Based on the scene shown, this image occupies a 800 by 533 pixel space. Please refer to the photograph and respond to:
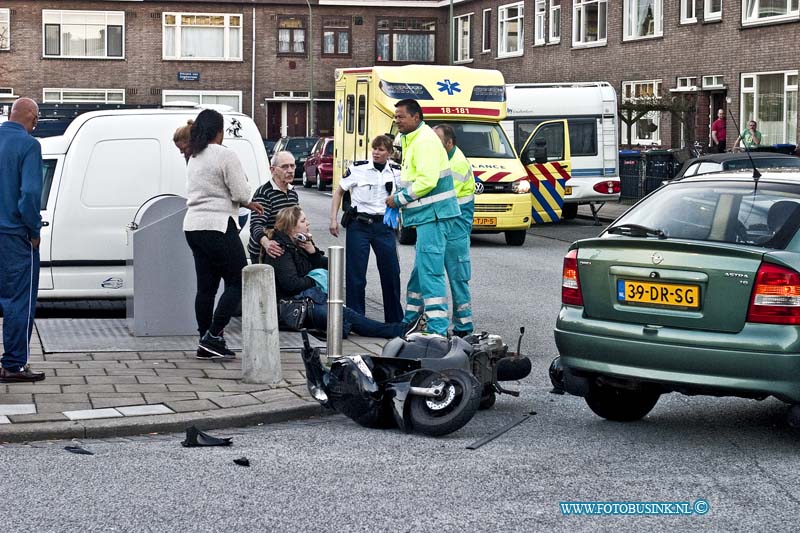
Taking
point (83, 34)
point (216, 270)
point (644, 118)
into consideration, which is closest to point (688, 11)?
point (644, 118)

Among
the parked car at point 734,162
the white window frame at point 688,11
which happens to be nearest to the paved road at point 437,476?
the parked car at point 734,162

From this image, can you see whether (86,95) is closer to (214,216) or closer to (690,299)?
(214,216)

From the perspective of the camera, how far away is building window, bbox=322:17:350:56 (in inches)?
2372

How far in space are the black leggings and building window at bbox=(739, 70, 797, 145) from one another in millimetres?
26121

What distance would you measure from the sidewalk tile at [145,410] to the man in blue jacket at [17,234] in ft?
3.73

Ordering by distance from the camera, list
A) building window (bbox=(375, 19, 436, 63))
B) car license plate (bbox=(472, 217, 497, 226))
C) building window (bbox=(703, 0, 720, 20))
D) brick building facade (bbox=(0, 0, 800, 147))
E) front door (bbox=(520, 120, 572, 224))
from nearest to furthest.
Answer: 1. car license plate (bbox=(472, 217, 497, 226))
2. front door (bbox=(520, 120, 572, 224))
3. building window (bbox=(703, 0, 720, 20))
4. brick building facade (bbox=(0, 0, 800, 147))
5. building window (bbox=(375, 19, 436, 63))

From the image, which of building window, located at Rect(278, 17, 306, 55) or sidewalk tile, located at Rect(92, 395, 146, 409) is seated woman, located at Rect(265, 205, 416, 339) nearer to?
sidewalk tile, located at Rect(92, 395, 146, 409)

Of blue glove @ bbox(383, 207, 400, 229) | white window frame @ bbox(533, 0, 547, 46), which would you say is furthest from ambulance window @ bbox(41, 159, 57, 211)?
white window frame @ bbox(533, 0, 547, 46)

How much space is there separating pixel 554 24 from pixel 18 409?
4144 centimetres

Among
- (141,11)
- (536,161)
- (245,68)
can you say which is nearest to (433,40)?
(245,68)

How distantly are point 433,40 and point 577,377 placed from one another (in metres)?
55.8

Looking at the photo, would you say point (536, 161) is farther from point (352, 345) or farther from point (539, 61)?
point (539, 61)

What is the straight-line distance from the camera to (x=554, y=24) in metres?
47.1

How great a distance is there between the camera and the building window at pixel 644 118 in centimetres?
3891
